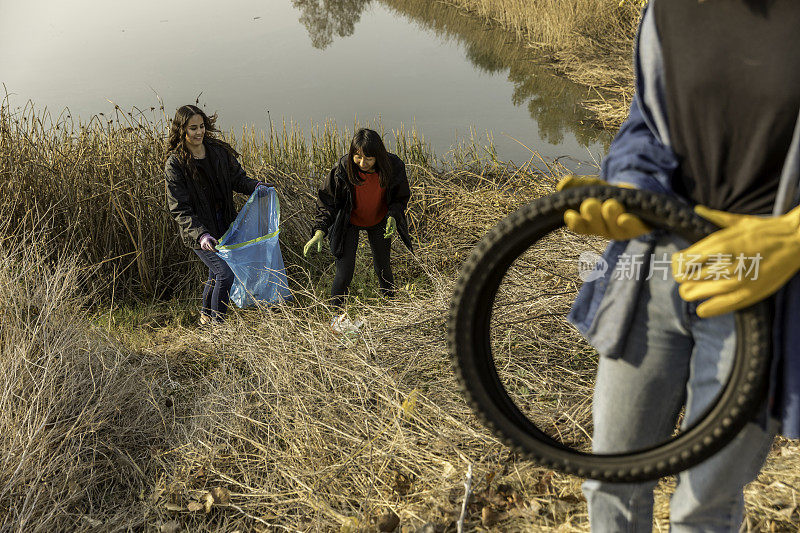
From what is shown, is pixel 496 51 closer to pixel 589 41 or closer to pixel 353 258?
pixel 589 41

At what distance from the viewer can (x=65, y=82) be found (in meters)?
12.2

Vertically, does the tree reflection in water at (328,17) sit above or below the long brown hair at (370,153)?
above

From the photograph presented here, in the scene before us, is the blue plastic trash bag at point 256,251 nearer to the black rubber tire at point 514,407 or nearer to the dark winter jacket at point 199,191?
the dark winter jacket at point 199,191

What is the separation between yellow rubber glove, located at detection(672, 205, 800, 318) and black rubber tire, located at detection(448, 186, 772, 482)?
0.04 m

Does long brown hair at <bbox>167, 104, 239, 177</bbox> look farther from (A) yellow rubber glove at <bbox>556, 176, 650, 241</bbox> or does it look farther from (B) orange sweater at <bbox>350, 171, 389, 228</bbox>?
(A) yellow rubber glove at <bbox>556, 176, 650, 241</bbox>

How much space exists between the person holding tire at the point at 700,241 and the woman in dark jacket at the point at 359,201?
263 centimetres

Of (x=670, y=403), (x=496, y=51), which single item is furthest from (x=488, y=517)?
(x=496, y=51)

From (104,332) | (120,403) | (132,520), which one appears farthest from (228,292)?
(132,520)

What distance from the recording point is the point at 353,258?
14.3ft

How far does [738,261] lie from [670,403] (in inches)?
14.8

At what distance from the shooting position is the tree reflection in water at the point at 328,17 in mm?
15438

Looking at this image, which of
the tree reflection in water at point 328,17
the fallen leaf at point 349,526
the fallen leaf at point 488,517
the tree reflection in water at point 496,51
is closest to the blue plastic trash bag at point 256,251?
the fallen leaf at point 349,526

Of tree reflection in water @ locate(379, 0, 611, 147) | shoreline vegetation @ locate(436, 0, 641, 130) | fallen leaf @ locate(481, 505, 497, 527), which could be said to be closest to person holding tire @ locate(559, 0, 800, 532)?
fallen leaf @ locate(481, 505, 497, 527)

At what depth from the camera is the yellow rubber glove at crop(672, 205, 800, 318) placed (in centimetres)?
124
